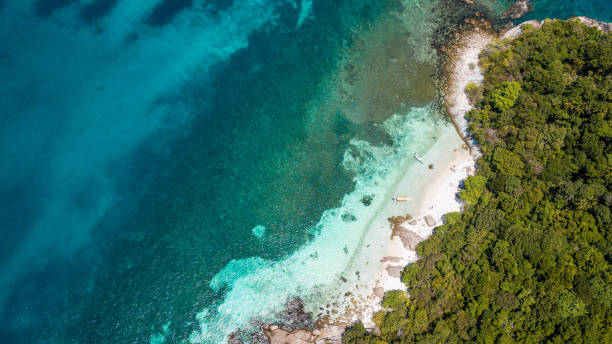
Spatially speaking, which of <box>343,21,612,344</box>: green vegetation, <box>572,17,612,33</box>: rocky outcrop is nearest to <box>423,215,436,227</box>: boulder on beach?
<box>343,21,612,344</box>: green vegetation

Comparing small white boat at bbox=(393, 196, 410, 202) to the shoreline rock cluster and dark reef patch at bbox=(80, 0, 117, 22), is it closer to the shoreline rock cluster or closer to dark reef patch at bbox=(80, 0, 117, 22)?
the shoreline rock cluster

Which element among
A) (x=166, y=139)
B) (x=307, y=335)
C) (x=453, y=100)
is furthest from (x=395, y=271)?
(x=166, y=139)

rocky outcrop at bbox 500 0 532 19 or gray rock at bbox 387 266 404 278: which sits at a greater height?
rocky outcrop at bbox 500 0 532 19

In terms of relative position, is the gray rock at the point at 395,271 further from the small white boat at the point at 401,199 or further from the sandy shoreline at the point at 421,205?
the small white boat at the point at 401,199

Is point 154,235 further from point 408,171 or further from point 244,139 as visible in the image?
point 408,171

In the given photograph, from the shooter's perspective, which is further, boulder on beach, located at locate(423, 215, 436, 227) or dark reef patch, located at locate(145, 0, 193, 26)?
dark reef patch, located at locate(145, 0, 193, 26)

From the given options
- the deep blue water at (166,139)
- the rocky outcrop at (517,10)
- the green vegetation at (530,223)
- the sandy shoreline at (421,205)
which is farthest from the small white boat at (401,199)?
the rocky outcrop at (517,10)
